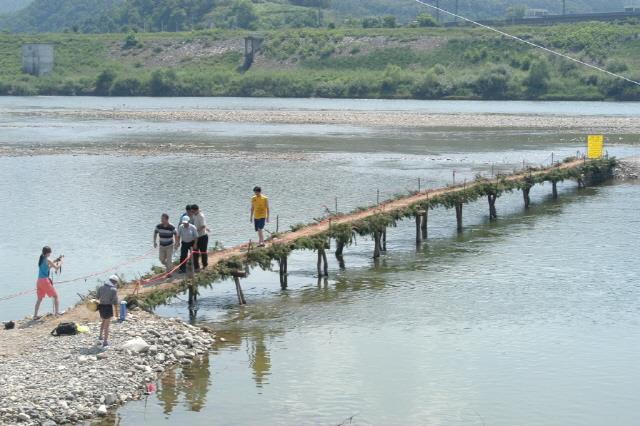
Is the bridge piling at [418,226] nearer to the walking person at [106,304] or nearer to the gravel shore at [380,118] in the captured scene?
the walking person at [106,304]

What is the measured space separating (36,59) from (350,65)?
50.6m

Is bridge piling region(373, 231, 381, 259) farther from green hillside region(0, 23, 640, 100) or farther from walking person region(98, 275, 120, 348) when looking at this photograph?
green hillside region(0, 23, 640, 100)

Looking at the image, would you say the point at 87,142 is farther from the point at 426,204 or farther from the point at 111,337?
the point at 111,337

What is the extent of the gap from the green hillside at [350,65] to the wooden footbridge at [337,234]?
9777 centimetres

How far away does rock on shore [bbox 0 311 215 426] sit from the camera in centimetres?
2019

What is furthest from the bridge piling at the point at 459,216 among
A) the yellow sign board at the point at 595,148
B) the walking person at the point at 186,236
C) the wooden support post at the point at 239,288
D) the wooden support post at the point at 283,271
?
the yellow sign board at the point at 595,148

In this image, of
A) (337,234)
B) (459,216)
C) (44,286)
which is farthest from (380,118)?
(44,286)

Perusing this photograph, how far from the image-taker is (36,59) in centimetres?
17925

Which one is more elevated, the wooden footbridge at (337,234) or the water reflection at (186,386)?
the wooden footbridge at (337,234)

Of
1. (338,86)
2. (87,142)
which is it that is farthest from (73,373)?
(338,86)

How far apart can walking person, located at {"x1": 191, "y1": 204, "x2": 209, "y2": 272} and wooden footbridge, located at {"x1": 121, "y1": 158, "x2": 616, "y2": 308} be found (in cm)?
29

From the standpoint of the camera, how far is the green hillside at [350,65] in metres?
150

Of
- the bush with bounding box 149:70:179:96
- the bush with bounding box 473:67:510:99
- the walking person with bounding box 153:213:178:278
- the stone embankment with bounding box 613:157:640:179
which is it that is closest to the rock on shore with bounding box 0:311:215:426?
the walking person with bounding box 153:213:178:278

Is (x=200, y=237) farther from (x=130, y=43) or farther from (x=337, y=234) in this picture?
(x=130, y=43)
